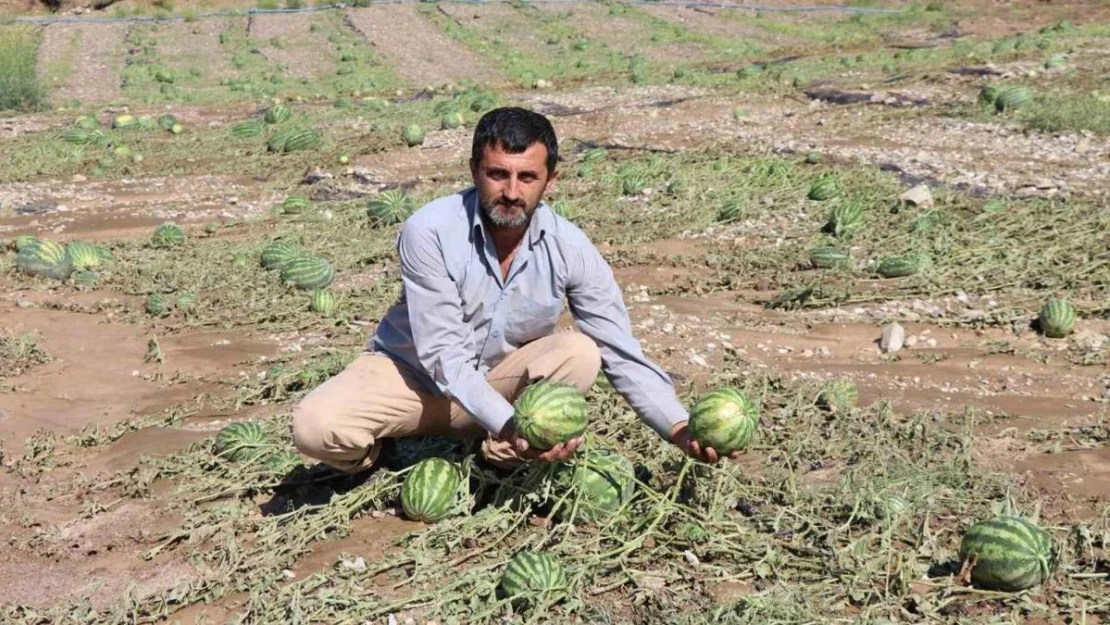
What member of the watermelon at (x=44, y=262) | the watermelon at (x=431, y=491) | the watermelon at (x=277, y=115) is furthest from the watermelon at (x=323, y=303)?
the watermelon at (x=277, y=115)

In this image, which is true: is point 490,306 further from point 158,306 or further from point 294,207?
point 294,207

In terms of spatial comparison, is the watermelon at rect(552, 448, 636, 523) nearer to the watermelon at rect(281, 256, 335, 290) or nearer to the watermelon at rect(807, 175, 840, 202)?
the watermelon at rect(281, 256, 335, 290)

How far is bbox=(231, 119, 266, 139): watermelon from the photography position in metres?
13.7

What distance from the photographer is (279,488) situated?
4.86m

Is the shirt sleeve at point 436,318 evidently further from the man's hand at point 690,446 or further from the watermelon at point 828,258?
the watermelon at point 828,258

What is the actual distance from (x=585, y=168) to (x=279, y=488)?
6.86 metres

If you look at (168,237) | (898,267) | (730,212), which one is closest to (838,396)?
(898,267)

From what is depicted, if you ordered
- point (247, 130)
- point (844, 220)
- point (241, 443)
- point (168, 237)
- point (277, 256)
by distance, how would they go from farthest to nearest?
point (247, 130) → point (168, 237) → point (844, 220) → point (277, 256) → point (241, 443)

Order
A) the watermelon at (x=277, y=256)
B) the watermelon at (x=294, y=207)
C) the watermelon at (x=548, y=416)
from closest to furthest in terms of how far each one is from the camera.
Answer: the watermelon at (x=548, y=416)
the watermelon at (x=277, y=256)
the watermelon at (x=294, y=207)

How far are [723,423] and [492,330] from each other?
0.95m

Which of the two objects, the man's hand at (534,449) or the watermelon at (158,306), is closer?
the man's hand at (534,449)

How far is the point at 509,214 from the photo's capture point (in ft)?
13.9

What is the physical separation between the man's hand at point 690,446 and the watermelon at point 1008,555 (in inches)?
33.2

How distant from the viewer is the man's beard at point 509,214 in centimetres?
423
